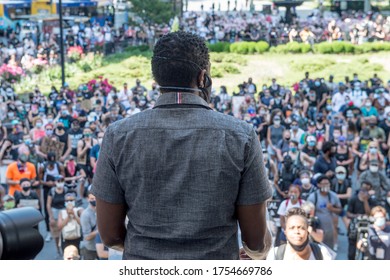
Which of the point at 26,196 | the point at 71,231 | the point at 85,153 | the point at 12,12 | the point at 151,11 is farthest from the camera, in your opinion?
the point at 12,12

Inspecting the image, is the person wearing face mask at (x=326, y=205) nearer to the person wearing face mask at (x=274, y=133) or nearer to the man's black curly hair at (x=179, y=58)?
the person wearing face mask at (x=274, y=133)

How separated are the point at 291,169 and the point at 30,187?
3.53 meters

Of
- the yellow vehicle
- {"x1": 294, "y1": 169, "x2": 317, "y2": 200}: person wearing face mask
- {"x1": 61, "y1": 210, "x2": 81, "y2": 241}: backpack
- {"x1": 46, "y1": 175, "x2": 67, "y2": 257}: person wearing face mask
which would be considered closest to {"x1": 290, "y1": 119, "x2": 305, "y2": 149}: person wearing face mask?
{"x1": 294, "y1": 169, "x2": 317, "y2": 200}: person wearing face mask

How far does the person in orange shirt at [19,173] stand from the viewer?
10.0 metres

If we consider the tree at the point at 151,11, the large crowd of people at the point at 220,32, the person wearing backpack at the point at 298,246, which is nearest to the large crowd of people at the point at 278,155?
the person wearing backpack at the point at 298,246

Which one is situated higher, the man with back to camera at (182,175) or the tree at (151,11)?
the man with back to camera at (182,175)

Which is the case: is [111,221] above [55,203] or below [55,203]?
above

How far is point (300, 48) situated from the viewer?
116 feet

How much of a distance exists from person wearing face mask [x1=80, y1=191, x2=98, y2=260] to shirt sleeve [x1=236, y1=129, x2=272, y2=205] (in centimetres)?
600

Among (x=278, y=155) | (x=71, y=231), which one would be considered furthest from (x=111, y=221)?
(x=278, y=155)

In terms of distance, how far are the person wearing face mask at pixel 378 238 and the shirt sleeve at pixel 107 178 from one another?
5496mm

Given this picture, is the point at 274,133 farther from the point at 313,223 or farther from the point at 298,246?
the point at 298,246

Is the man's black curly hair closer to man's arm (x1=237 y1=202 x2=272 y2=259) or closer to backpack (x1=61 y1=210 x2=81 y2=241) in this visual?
man's arm (x1=237 y1=202 x2=272 y2=259)

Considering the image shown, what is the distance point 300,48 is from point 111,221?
33.7m
